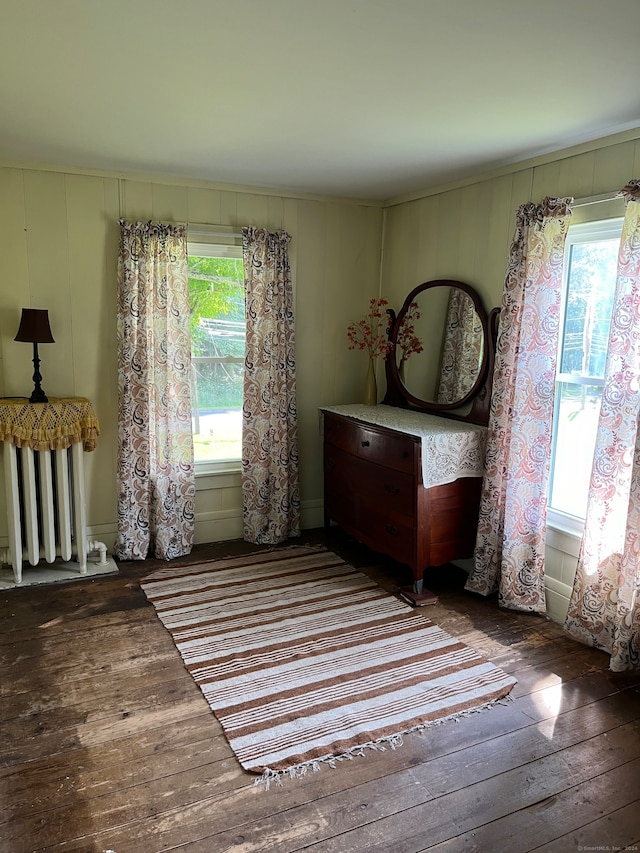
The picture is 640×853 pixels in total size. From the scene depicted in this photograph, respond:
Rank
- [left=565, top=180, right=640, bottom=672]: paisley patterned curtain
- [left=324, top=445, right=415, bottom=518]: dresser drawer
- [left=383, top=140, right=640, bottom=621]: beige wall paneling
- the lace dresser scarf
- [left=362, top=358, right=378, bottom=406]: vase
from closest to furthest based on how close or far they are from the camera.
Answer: [left=565, top=180, right=640, bottom=672]: paisley patterned curtain → [left=383, top=140, right=640, bottom=621]: beige wall paneling → the lace dresser scarf → [left=324, top=445, right=415, bottom=518]: dresser drawer → [left=362, top=358, right=378, bottom=406]: vase

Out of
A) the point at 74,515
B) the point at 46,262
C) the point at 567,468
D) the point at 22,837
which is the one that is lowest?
the point at 22,837

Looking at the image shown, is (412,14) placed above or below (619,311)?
above

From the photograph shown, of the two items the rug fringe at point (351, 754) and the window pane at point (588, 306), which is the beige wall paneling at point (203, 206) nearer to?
A: the window pane at point (588, 306)

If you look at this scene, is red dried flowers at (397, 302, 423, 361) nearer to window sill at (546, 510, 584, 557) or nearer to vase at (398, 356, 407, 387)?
vase at (398, 356, 407, 387)

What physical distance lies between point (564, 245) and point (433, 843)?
2.58m

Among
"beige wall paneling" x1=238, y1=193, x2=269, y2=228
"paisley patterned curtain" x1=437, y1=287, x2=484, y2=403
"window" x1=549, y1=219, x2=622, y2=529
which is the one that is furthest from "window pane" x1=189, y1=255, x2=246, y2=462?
"window" x1=549, y1=219, x2=622, y2=529

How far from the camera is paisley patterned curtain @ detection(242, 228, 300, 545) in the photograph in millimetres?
4012

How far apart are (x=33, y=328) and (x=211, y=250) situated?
1.24 meters

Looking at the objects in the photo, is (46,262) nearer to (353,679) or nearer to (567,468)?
(353,679)

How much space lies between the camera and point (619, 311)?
2.63 m

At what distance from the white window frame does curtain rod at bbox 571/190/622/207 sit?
2.10 meters

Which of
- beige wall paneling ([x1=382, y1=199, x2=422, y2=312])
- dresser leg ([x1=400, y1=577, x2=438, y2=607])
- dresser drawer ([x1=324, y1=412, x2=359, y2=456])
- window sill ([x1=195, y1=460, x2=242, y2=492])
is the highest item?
beige wall paneling ([x1=382, y1=199, x2=422, y2=312])

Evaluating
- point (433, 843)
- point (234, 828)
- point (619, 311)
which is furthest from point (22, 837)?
point (619, 311)

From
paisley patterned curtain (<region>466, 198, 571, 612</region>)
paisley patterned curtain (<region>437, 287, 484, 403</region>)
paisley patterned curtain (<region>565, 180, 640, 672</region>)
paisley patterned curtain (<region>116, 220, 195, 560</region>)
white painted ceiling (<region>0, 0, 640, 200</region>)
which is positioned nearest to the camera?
white painted ceiling (<region>0, 0, 640, 200</region>)
